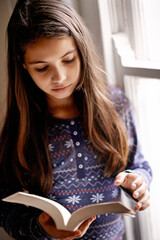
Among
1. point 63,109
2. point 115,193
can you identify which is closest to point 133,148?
point 115,193

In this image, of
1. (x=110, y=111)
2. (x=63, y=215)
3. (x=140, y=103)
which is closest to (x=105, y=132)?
(x=110, y=111)

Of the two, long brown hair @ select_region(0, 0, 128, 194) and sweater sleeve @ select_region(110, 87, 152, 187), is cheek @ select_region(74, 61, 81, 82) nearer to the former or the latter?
long brown hair @ select_region(0, 0, 128, 194)

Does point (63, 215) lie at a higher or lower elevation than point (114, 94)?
lower

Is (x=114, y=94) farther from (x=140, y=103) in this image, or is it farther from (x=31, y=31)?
(x=31, y=31)

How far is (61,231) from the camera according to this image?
77 centimetres

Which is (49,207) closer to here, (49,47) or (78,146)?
(78,146)

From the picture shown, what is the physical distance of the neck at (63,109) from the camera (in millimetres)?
946

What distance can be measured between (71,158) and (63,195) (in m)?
0.11

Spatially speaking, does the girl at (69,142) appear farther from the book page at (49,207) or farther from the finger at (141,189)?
the book page at (49,207)

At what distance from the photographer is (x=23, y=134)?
92cm

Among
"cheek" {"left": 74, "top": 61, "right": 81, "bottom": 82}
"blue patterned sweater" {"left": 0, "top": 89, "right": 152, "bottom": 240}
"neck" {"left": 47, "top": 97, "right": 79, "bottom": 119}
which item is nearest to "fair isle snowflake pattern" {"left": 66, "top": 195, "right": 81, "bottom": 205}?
"blue patterned sweater" {"left": 0, "top": 89, "right": 152, "bottom": 240}

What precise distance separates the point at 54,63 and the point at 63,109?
0.21 meters

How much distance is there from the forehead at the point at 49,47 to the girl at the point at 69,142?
0.04 meters

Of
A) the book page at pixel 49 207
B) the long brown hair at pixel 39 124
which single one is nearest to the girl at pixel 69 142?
the long brown hair at pixel 39 124
